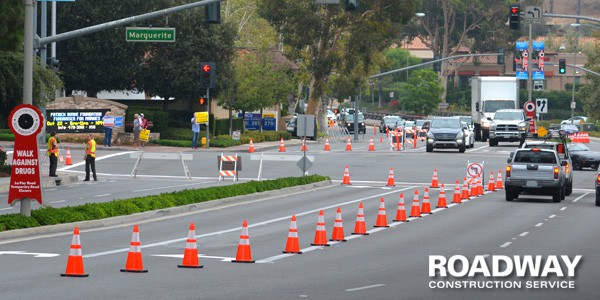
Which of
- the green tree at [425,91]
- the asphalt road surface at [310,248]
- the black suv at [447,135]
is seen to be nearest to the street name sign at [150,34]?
the asphalt road surface at [310,248]

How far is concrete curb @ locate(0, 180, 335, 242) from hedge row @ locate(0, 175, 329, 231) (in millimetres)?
183

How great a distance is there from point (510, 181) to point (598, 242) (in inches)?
464

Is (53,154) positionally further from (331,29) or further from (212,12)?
(331,29)

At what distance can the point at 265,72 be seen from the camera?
8031cm

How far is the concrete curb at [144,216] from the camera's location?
2430cm

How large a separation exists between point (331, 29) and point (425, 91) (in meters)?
40.1

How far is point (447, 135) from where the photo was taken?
63.3 metres

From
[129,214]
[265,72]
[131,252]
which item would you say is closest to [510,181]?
[129,214]

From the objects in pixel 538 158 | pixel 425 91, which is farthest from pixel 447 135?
pixel 425 91

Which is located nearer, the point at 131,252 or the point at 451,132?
the point at 131,252

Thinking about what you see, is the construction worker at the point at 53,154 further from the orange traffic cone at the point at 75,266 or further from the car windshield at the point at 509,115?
the car windshield at the point at 509,115

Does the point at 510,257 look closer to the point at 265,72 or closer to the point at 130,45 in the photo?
the point at 130,45

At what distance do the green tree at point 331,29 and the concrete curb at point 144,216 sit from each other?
139 feet

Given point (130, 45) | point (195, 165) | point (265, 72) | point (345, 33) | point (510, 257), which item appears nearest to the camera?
point (510, 257)
